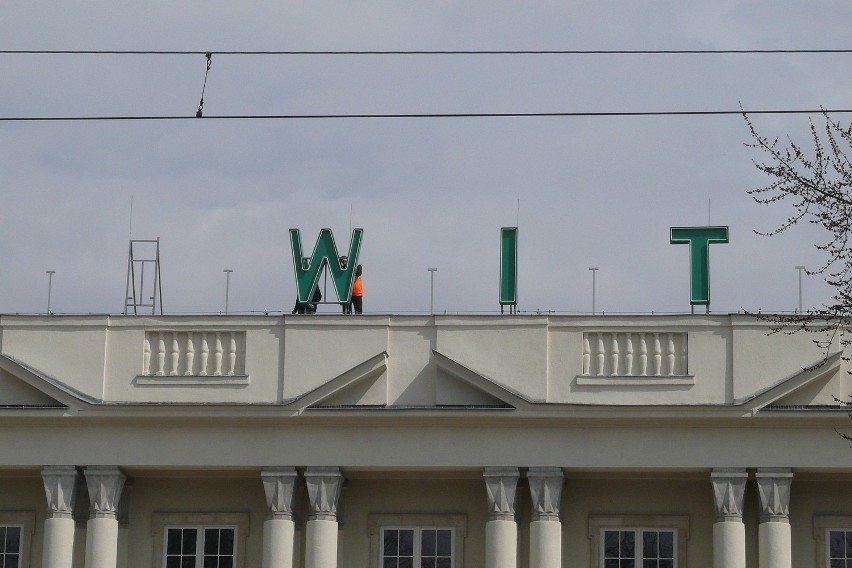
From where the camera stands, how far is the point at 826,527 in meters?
40.7

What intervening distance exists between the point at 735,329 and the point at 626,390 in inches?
107

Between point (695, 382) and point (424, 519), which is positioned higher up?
point (695, 382)

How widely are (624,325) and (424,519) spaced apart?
608 cm

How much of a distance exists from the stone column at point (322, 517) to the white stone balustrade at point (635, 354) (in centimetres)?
594

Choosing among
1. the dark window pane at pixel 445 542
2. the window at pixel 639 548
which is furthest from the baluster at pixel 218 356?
the window at pixel 639 548

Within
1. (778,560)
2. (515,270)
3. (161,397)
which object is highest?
(515,270)

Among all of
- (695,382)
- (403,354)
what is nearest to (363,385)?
(403,354)

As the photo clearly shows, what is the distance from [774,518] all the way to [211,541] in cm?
1224

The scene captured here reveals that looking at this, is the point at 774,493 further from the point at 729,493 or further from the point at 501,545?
the point at 501,545

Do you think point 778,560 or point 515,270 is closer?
point 778,560

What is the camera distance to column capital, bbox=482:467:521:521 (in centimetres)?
3994

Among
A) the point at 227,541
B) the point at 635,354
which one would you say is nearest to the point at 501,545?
the point at 635,354

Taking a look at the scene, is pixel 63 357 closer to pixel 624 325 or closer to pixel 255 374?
pixel 255 374

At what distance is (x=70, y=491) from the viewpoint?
133 ft
